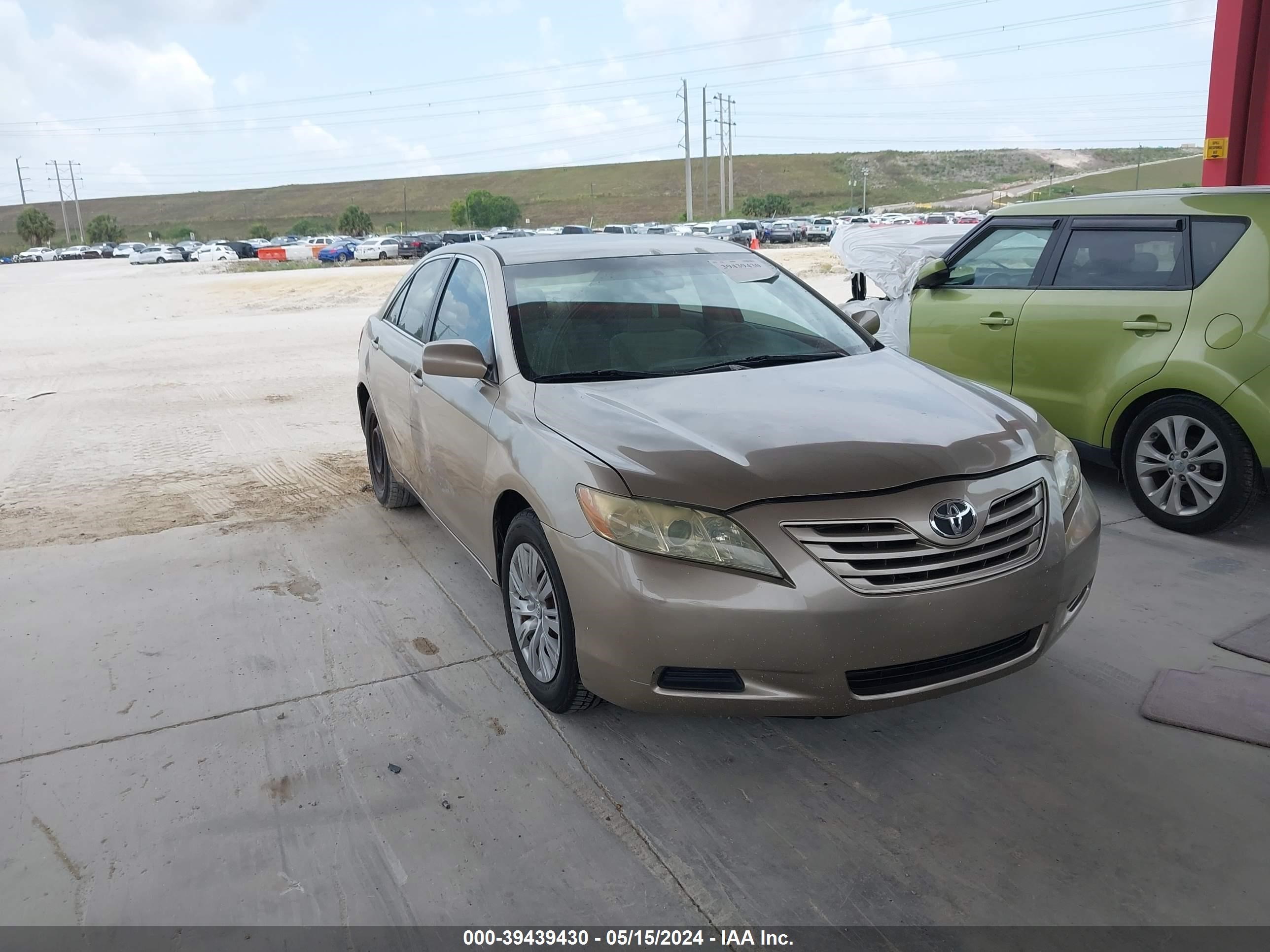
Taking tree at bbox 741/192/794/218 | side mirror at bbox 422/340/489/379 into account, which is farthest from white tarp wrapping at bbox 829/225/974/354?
tree at bbox 741/192/794/218

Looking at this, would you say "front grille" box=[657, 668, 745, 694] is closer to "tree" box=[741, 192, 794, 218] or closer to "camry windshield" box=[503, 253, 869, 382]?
"camry windshield" box=[503, 253, 869, 382]

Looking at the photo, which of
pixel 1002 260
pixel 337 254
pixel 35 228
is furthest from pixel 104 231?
pixel 1002 260

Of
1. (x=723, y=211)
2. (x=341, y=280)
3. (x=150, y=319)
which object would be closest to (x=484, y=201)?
(x=723, y=211)

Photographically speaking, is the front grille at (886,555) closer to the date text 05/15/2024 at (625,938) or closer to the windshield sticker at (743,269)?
the date text 05/15/2024 at (625,938)

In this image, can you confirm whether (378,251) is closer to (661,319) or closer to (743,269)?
(743,269)

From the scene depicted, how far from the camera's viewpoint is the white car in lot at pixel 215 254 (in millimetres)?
64250

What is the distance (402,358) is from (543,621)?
2.20 m

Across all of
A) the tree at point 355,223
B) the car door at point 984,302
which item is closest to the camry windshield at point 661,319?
the car door at point 984,302

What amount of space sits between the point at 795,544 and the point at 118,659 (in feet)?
9.55

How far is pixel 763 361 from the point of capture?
3.95 meters

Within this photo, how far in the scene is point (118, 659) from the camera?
13.3ft

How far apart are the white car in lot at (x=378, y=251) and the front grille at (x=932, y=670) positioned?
51.0 meters

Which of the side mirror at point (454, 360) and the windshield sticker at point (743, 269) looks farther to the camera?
the windshield sticker at point (743, 269)

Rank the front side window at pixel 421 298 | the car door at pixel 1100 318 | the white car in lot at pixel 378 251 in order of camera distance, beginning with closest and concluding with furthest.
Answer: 1. the front side window at pixel 421 298
2. the car door at pixel 1100 318
3. the white car in lot at pixel 378 251
